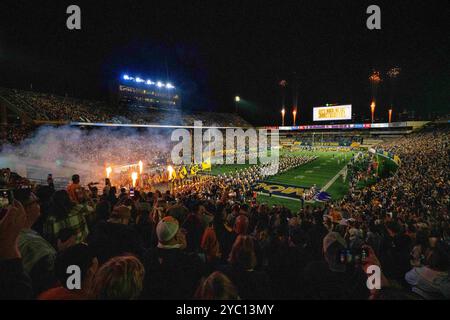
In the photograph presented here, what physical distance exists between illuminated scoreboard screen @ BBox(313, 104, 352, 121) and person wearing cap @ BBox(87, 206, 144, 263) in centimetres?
6514

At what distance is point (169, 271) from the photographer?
2480 millimetres

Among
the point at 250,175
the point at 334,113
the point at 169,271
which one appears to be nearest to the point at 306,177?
the point at 250,175

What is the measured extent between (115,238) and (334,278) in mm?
2601

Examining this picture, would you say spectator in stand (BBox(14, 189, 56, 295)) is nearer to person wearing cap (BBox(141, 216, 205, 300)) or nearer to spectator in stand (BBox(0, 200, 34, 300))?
spectator in stand (BBox(0, 200, 34, 300))

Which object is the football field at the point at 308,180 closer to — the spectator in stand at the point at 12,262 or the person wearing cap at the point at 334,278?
the person wearing cap at the point at 334,278

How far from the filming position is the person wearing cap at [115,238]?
2.81m

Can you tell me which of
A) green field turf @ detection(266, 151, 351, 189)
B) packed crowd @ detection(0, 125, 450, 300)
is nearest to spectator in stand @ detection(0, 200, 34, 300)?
packed crowd @ detection(0, 125, 450, 300)

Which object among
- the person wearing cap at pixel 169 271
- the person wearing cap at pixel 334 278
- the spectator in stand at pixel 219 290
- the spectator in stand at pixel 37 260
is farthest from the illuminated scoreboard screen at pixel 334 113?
the spectator in stand at pixel 37 260

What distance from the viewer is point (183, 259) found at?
8.51 feet

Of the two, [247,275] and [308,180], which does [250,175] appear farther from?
[247,275]

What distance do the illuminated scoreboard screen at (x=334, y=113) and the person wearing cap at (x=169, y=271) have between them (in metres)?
65.3
